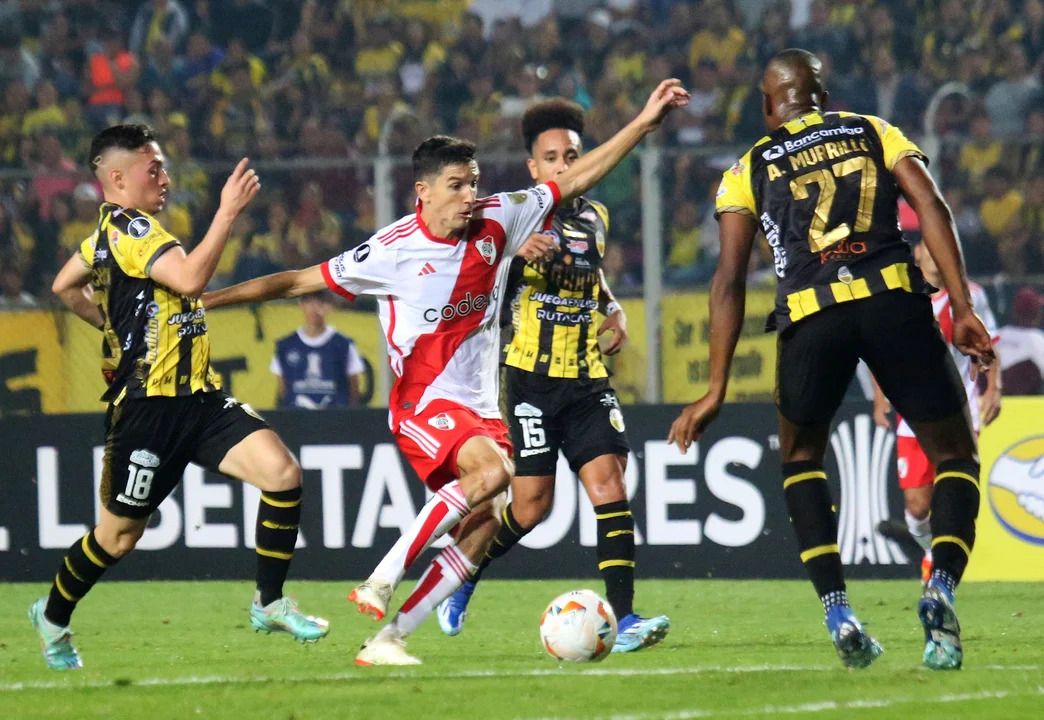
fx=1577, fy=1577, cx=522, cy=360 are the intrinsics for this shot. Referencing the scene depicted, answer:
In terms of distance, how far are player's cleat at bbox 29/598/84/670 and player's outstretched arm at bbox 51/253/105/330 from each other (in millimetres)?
1301

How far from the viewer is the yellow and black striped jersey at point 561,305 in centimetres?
741

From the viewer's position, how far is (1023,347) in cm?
1136

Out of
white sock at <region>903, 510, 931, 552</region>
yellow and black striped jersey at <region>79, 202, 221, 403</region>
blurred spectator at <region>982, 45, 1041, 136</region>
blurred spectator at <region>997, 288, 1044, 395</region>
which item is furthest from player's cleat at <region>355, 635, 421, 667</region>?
blurred spectator at <region>982, 45, 1041, 136</region>

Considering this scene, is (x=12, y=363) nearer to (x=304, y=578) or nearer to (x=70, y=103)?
(x=304, y=578)

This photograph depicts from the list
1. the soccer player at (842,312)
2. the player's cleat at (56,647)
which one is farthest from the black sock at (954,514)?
the player's cleat at (56,647)

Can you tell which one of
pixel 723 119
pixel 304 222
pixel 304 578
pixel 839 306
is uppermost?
pixel 723 119

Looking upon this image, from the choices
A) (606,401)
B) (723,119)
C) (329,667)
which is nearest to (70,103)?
(723,119)

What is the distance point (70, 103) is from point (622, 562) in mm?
11091

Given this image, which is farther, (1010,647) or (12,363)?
(12,363)

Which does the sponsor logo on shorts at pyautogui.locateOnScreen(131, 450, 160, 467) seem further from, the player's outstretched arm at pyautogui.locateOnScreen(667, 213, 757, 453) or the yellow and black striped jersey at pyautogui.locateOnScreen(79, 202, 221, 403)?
the player's outstretched arm at pyautogui.locateOnScreen(667, 213, 757, 453)

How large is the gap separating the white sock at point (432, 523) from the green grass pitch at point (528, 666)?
1.34ft

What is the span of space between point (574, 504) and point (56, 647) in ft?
14.5

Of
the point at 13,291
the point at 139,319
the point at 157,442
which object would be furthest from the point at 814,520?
the point at 13,291

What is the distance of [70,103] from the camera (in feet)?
53.1
